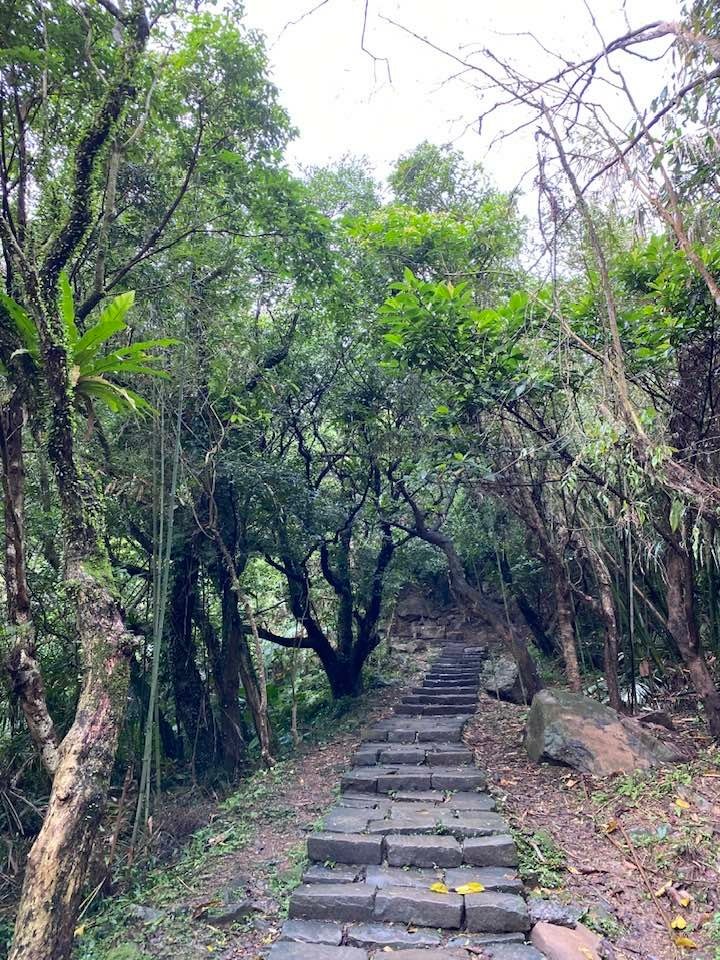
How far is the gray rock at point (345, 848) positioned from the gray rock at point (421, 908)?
0.45 meters

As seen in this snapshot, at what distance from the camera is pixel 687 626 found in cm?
469

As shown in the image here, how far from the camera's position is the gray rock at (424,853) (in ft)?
11.7

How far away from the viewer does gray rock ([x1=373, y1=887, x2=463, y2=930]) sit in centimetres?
304

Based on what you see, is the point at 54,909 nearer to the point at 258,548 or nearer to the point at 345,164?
the point at 258,548

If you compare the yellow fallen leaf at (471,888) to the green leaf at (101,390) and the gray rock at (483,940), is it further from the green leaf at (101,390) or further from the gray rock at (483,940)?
the green leaf at (101,390)

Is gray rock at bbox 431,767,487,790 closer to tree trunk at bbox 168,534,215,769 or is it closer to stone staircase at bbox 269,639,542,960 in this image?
stone staircase at bbox 269,639,542,960


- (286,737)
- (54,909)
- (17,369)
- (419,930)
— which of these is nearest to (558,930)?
(419,930)

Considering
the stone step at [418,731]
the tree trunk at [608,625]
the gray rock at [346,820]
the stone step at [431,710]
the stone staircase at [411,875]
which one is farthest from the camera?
the stone step at [431,710]

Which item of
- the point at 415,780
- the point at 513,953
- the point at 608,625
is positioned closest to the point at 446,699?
the point at 415,780

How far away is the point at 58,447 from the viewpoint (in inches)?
124

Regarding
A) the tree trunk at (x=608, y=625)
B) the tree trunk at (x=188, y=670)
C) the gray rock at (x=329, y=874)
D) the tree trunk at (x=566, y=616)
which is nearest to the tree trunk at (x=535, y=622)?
the tree trunk at (x=566, y=616)

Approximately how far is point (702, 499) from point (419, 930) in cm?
264

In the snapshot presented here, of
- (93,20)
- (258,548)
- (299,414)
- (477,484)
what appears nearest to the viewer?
(93,20)

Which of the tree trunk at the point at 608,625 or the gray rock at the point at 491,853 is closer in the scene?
the gray rock at the point at 491,853
